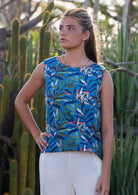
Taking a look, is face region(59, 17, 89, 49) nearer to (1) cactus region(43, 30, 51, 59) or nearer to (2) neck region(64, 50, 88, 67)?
(2) neck region(64, 50, 88, 67)

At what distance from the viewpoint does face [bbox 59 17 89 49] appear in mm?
2098

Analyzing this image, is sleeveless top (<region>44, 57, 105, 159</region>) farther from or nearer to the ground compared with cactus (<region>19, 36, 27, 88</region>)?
nearer to the ground

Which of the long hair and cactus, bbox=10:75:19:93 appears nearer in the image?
the long hair

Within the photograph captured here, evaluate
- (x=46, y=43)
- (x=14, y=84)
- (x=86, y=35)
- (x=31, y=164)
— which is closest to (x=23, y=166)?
(x=31, y=164)

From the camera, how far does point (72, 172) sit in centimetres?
195

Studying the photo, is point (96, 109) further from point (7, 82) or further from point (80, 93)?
point (7, 82)

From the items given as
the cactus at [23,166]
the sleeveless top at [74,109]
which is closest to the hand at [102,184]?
the sleeveless top at [74,109]

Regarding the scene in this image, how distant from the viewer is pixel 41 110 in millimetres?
3029

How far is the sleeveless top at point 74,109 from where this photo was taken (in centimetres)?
198

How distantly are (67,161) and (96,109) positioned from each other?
30cm

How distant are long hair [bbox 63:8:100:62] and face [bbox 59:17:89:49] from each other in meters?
0.03

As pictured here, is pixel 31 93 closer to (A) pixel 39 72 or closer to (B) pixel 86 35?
(A) pixel 39 72

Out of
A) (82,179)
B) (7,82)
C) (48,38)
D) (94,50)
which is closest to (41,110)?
(7,82)

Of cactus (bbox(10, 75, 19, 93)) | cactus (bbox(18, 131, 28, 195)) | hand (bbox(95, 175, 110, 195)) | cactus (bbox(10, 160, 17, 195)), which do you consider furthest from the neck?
cactus (bbox(10, 75, 19, 93))
